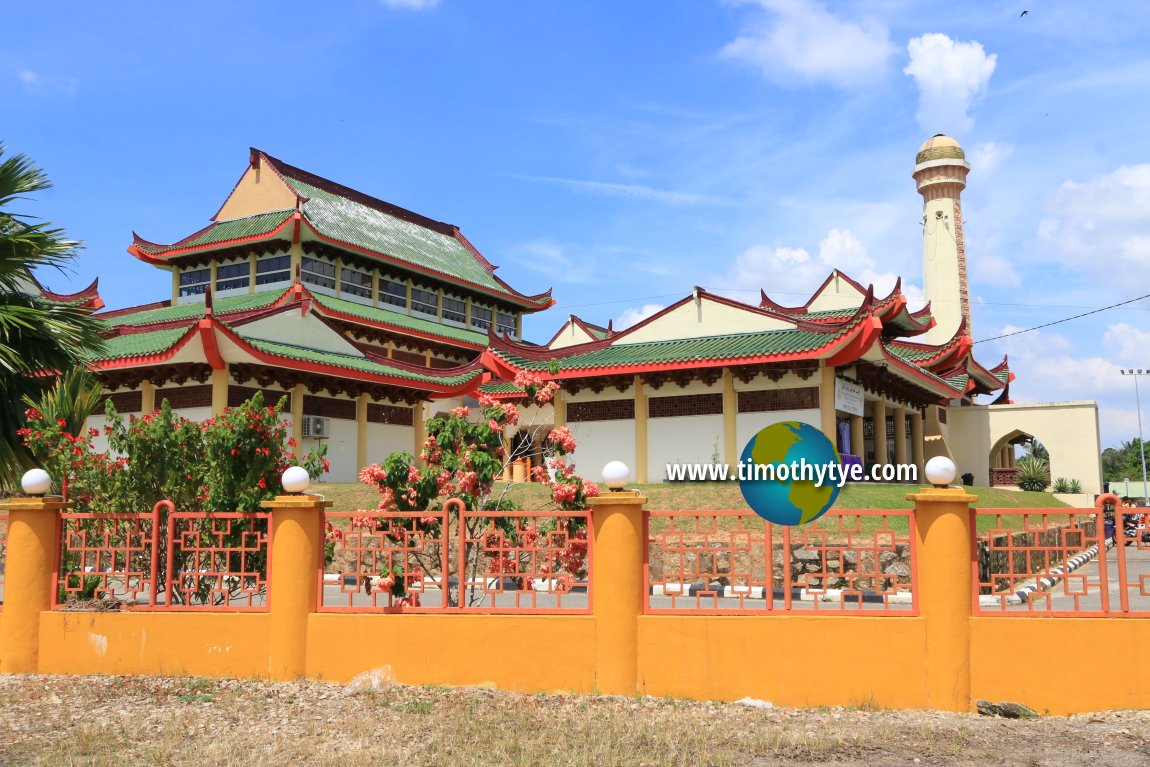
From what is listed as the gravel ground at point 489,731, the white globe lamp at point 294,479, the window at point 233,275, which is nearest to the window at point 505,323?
the window at point 233,275

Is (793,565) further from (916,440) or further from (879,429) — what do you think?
(916,440)

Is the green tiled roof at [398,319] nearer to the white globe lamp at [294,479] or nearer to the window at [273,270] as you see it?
the window at [273,270]

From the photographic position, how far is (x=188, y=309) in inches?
1193

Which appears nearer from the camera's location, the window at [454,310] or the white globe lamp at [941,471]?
the white globe lamp at [941,471]

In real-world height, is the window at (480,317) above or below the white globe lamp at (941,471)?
above

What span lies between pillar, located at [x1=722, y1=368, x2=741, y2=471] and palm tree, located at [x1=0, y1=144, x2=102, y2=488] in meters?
15.1

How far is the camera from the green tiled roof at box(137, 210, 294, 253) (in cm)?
3195

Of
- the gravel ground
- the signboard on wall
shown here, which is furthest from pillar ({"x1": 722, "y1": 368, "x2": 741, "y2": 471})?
the gravel ground

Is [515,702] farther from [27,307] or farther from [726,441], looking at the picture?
[726,441]

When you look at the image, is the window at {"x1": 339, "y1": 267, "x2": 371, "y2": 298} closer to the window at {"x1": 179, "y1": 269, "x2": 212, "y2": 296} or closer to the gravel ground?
the window at {"x1": 179, "y1": 269, "x2": 212, "y2": 296}

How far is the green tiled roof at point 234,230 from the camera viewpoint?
105 ft

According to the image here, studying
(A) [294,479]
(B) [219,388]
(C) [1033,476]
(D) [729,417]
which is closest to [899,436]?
(C) [1033,476]

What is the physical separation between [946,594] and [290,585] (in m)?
6.07

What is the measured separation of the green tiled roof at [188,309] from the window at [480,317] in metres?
9.85
